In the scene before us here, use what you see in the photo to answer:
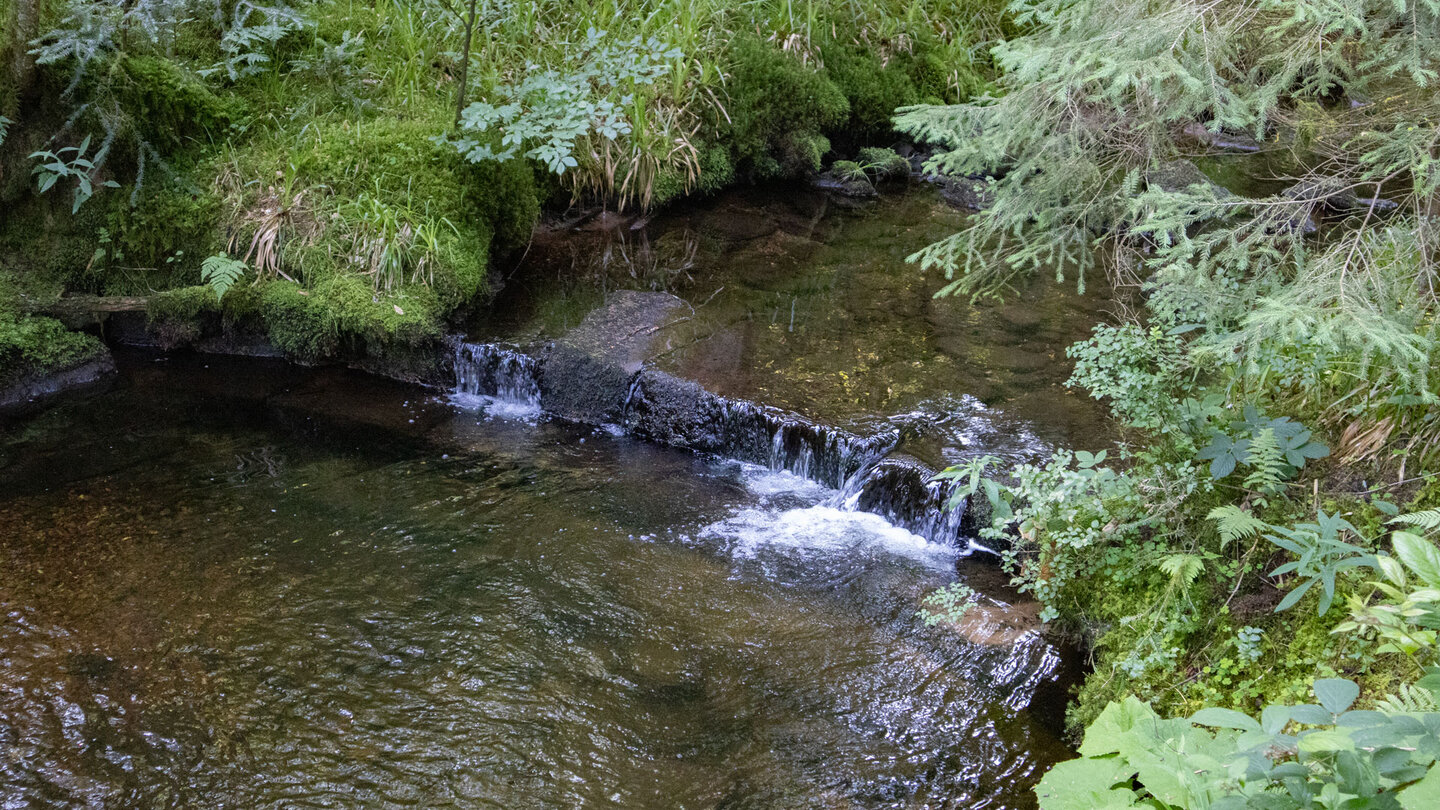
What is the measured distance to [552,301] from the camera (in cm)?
739

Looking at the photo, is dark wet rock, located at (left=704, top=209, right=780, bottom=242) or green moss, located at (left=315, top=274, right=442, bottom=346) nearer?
green moss, located at (left=315, top=274, right=442, bottom=346)

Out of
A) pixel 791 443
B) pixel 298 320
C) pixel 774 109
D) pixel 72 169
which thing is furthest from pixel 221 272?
pixel 774 109

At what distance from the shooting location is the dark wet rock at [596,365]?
6.39 metres

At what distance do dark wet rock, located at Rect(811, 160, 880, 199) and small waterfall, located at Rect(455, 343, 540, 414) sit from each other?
4.83 m

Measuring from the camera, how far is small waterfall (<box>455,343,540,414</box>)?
21.8 feet

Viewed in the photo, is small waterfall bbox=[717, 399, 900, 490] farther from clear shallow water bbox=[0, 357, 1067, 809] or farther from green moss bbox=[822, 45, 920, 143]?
green moss bbox=[822, 45, 920, 143]

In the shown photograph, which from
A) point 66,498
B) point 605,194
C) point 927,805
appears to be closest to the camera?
point 927,805

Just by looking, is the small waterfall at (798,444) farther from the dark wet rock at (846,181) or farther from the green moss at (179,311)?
the dark wet rock at (846,181)

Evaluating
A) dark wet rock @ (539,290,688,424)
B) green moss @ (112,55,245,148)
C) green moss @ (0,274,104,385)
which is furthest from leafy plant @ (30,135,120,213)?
dark wet rock @ (539,290,688,424)

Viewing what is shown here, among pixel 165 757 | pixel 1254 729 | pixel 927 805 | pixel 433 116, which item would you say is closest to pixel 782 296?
pixel 433 116

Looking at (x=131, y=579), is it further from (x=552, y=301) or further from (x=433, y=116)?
(x=433, y=116)

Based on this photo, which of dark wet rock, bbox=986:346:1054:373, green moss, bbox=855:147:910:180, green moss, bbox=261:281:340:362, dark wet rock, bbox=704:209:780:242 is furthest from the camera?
green moss, bbox=855:147:910:180

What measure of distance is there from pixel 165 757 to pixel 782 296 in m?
5.23

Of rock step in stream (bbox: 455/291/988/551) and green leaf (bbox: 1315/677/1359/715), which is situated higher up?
green leaf (bbox: 1315/677/1359/715)
